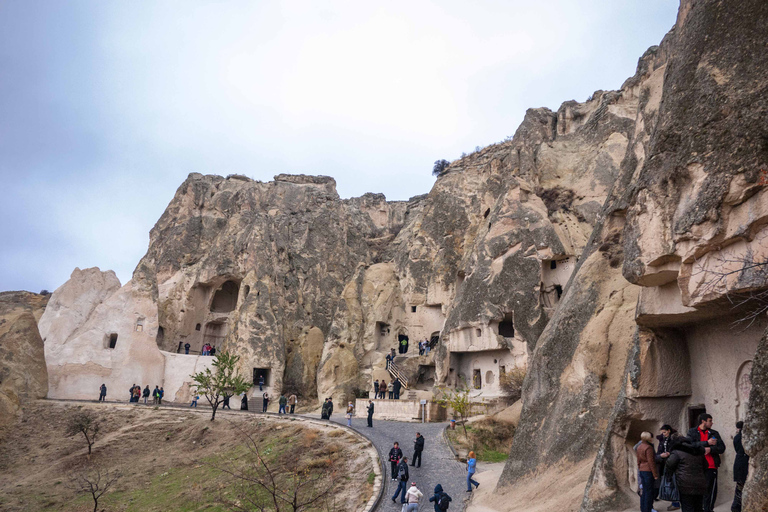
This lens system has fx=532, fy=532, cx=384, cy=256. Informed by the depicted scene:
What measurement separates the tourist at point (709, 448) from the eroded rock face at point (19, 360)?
32448 mm

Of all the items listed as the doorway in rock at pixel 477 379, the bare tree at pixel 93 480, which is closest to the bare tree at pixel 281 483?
the bare tree at pixel 93 480

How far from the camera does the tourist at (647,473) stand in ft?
25.2

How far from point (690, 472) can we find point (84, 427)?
25.8 meters

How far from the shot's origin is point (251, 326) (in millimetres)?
34719

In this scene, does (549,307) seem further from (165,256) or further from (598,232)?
(165,256)

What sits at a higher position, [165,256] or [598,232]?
[165,256]

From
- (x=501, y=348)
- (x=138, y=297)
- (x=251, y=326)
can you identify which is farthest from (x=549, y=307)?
(x=138, y=297)

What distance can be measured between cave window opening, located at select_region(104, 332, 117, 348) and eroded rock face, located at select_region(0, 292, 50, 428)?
3.52 meters

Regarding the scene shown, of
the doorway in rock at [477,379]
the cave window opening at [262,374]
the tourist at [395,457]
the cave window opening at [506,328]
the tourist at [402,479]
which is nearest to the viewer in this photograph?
the tourist at [402,479]

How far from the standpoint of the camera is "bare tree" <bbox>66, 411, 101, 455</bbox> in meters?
24.6

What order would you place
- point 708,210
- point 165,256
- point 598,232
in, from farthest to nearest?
point 165,256 → point 598,232 → point 708,210

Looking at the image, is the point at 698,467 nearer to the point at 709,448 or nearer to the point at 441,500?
the point at 709,448

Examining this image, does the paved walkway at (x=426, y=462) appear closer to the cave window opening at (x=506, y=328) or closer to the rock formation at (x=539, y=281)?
the rock formation at (x=539, y=281)

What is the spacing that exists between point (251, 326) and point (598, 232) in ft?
84.5
